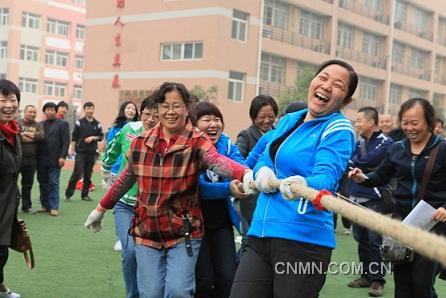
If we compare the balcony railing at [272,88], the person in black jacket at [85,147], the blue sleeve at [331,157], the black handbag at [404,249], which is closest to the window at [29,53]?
the balcony railing at [272,88]

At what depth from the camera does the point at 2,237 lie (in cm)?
452

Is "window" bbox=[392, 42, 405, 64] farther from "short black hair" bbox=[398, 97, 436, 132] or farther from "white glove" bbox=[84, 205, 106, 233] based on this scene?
"white glove" bbox=[84, 205, 106, 233]

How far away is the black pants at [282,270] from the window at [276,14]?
28256mm

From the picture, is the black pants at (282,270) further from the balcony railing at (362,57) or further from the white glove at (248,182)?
the balcony railing at (362,57)

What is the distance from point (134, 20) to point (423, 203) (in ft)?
93.1

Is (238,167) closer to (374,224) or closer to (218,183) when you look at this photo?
(218,183)

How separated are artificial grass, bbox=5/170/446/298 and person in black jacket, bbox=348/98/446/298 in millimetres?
1634

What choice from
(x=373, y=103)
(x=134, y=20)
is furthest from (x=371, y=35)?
(x=134, y=20)

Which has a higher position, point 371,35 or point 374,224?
point 371,35

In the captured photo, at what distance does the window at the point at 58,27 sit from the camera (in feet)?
165

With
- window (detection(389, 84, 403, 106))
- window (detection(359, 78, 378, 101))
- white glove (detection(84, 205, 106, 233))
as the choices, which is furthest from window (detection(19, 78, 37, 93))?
white glove (detection(84, 205, 106, 233))

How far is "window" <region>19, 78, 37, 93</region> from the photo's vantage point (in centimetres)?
4800

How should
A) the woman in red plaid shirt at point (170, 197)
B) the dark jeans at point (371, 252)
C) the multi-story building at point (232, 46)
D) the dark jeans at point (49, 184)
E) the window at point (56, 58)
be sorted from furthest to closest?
the window at point (56, 58) → the multi-story building at point (232, 46) → the dark jeans at point (49, 184) → the dark jeans at point (371, 252) → the woman in red plaid shirt at point (170, 197)

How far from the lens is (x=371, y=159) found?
595cm
